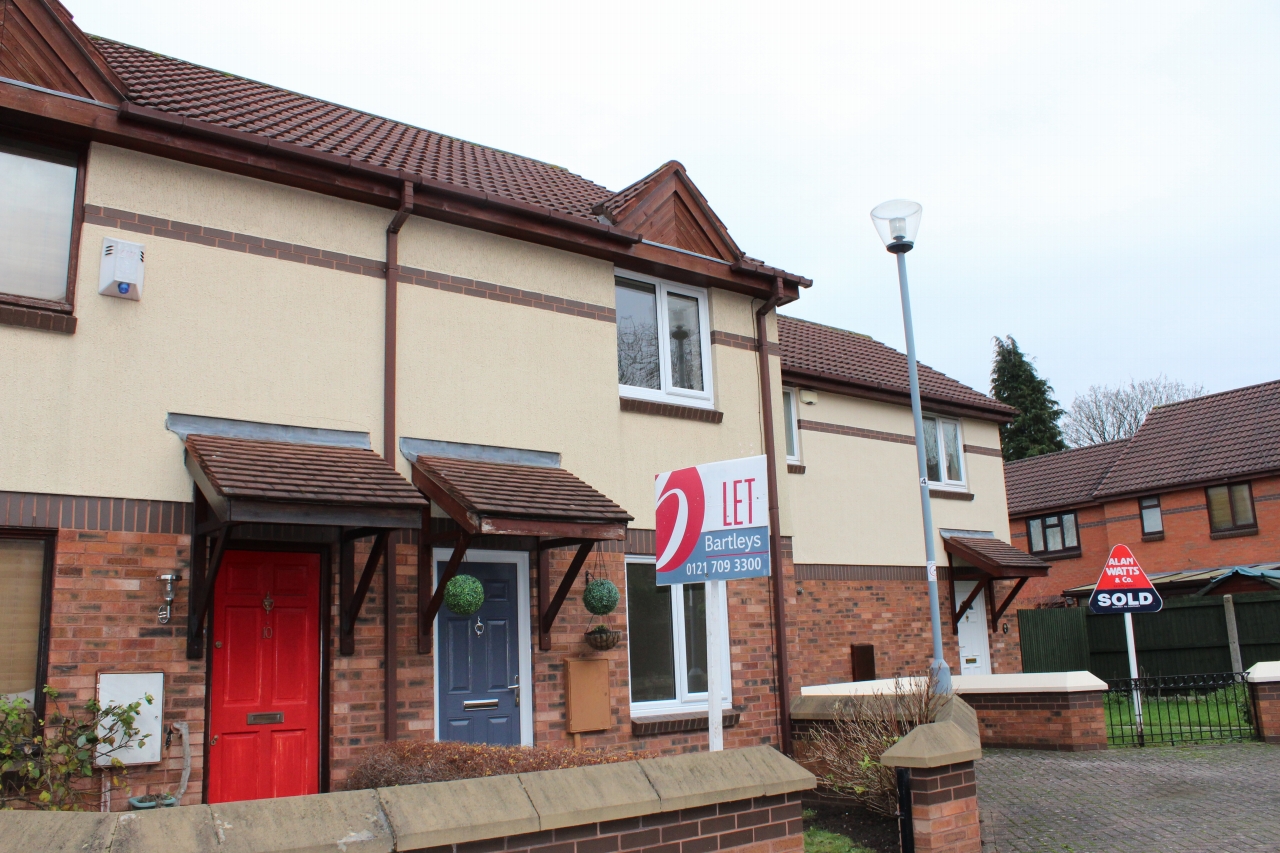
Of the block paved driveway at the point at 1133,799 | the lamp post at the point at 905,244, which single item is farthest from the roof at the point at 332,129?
the block paved driveway at the point at 1133,799

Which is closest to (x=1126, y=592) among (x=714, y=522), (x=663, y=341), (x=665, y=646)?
(x=665, y=646)

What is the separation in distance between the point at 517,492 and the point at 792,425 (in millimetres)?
7886

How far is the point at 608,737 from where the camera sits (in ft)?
31.2

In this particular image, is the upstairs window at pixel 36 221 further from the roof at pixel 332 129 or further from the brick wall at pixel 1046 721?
the brick wall at pixel 1046 721

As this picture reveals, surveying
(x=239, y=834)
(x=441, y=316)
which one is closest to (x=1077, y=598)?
(x=441, y=316)

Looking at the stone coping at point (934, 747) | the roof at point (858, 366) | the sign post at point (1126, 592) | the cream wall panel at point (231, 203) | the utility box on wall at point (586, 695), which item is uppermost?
the roof at point (858, 366)

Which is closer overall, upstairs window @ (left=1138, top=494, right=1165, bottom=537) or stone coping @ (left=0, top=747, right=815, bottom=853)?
stone coping @ (left=0, top=747, right=815, bottom=853)

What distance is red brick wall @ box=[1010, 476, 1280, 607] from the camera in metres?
23.7

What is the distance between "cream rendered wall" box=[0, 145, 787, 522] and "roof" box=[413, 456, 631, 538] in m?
0.51

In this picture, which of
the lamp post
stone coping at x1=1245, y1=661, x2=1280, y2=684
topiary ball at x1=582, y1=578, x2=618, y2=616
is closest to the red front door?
topiary ball at x1=582, y1=578, x2=618, y2=616

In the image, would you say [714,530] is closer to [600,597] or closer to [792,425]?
[600,597]

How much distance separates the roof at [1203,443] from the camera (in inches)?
965

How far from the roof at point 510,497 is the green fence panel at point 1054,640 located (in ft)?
50.5

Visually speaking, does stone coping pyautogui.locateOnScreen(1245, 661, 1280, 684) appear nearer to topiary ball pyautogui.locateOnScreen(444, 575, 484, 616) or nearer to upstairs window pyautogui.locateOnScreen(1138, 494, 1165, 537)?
topiary ball pyautogui.locateOnScreen(444, 575, 484, 616)
